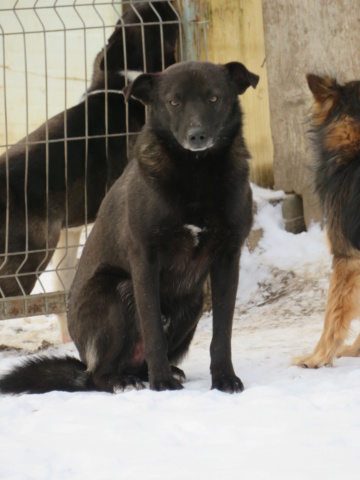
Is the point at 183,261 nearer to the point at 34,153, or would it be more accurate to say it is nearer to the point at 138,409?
the point at 138,409

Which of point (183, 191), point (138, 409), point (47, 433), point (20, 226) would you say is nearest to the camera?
point (47, 433)

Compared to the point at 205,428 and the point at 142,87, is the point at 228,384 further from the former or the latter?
the point at 142,87

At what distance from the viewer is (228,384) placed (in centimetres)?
355

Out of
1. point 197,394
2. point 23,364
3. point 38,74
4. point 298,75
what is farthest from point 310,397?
point 38,74

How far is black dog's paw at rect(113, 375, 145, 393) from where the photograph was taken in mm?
3691

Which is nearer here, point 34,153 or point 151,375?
point 151,375

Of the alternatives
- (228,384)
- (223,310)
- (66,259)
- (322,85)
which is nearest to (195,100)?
(322,85)

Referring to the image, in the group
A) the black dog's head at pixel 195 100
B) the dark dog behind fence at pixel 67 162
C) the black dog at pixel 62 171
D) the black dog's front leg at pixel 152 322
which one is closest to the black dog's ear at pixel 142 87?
the black dog's head at pixel 195 100

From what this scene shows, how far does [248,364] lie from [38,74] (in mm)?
4358

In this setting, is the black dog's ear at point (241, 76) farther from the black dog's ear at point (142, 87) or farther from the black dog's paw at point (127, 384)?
the black dog's paw at point (127, 384)

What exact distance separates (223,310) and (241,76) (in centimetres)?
101

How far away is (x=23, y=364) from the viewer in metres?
3.92

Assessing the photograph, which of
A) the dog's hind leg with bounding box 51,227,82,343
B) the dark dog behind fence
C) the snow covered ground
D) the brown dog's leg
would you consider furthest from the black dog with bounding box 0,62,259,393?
the dog's hind leg with bounding box 51,227,82,343

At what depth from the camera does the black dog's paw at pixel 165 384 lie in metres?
3.58
